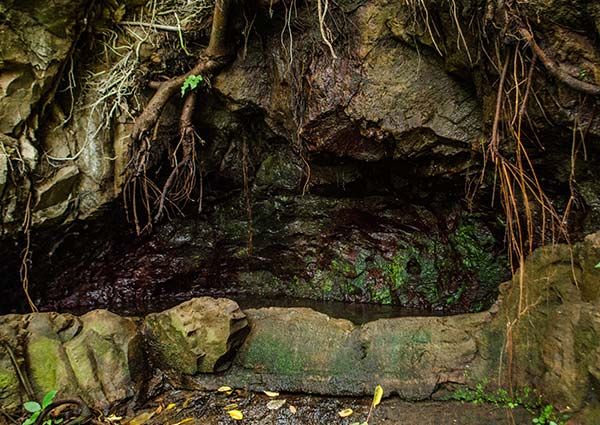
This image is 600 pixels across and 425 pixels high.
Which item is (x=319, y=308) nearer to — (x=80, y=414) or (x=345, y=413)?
(x=345, y=413)

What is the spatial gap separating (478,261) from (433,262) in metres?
0.49

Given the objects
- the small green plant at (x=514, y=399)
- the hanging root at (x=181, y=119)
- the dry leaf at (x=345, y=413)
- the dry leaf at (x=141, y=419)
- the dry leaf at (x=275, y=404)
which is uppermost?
the hanging root at (x=181, y=119)

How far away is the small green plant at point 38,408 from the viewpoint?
258cm

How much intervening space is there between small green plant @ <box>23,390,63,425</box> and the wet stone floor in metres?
0.44

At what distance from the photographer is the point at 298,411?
2859 millimetres

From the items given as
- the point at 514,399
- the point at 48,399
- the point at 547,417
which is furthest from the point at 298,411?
the point at 48,399

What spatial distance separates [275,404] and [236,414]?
0.28 m

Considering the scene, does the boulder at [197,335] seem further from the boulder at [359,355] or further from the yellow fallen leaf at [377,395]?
the yellow fallen leaf at [377,395]

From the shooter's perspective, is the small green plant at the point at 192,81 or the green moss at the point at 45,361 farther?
the small green plant at the point at 192,81

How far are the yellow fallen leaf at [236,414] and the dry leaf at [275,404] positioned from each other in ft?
0.64

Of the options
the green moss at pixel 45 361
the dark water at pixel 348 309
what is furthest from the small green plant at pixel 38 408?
the dark water at pixel 348 309

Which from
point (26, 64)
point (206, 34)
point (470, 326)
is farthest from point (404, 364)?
point (26, 64)

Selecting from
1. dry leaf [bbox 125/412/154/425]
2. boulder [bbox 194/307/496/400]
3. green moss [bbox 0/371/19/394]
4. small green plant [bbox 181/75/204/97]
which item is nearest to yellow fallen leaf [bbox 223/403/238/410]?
boulder [bbox 194/307/496/400]

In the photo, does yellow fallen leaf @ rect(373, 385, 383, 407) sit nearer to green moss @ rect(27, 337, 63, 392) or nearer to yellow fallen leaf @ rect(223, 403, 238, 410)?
yellow fallen leaf @ rect(223, 403, 238, 410)
